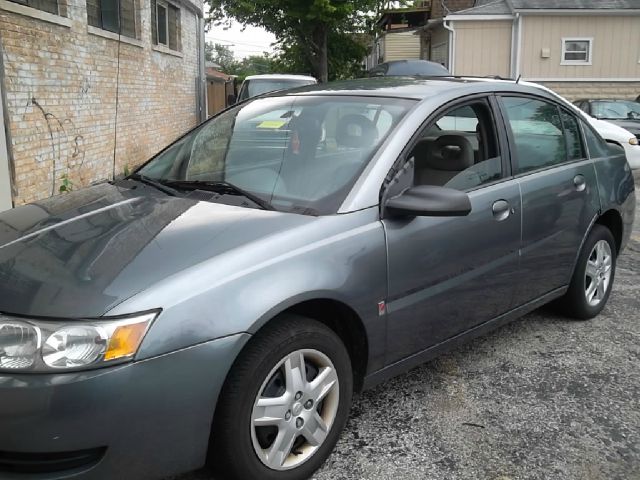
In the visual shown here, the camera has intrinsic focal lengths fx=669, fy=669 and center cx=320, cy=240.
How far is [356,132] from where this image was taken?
3.23 metres

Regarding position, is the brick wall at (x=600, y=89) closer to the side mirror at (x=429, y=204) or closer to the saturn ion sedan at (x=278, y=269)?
the saturn ion sedan at (x=278, y=269)

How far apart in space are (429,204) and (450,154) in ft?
2.84

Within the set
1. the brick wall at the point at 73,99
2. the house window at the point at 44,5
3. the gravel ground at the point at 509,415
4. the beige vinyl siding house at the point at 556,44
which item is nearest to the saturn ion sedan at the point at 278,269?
the gravel ground at the point at 509,415

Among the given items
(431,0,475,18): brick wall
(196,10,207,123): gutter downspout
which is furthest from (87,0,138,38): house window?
(431,0,475,18): brick wall

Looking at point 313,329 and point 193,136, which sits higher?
point 193,136

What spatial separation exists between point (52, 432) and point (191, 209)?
3.75 feet

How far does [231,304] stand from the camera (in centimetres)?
232

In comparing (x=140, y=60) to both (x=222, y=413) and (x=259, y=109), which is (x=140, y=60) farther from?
(x=222, y=413)

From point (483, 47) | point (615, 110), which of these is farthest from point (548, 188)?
point (483, 47)

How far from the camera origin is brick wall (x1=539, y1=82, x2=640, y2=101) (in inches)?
916

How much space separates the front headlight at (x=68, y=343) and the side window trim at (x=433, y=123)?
51.1 inches

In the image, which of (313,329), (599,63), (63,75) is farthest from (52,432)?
(599,63)

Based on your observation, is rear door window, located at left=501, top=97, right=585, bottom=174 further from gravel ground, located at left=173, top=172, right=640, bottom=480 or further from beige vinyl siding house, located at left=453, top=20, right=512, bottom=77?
beige vinyl siding house, located at left=453, top=20, right=512, bottom=77

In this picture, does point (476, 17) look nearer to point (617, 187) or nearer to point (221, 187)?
point (617, 187)
